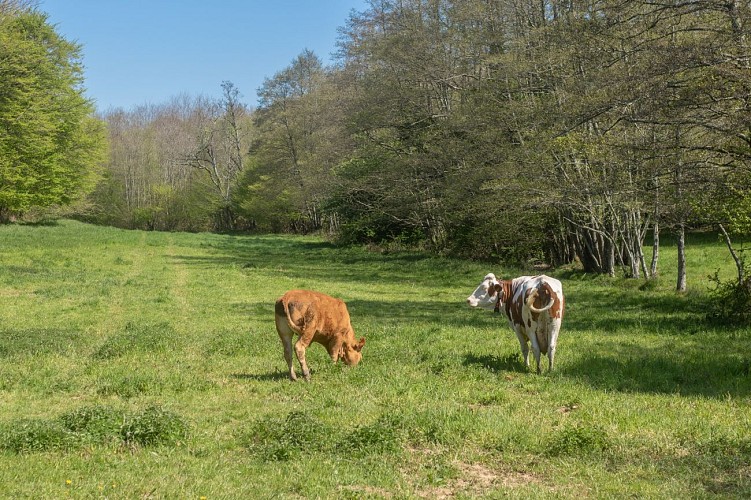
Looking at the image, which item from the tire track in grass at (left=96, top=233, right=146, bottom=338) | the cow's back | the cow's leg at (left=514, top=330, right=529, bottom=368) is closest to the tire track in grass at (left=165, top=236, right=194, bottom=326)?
the tire track in grass at (left=96, top=233, right=146, bottom=338)

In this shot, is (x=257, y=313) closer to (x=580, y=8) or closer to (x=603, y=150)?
(x=603, y=150)

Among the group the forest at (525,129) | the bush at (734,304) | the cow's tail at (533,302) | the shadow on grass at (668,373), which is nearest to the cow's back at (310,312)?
the cow's tail at (533,302)

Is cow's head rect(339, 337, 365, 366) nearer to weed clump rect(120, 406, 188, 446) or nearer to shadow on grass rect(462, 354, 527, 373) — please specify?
shadow on grass rect(462, 354, 527, 373)

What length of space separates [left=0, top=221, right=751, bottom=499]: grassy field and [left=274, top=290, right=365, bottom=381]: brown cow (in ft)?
1.32

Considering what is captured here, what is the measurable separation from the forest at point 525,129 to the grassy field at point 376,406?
3.81m

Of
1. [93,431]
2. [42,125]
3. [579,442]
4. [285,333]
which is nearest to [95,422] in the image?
[93,431]

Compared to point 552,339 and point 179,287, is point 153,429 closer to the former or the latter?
point 552,339

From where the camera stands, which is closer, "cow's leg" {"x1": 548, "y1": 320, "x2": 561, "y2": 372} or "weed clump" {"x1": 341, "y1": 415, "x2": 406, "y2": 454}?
"weed clump" {"x1": 341, "y1": 415, "x2": 406, "y2": 454}

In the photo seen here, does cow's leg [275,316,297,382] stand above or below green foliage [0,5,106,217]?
below

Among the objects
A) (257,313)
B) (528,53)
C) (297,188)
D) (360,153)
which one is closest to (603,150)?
(528,53)

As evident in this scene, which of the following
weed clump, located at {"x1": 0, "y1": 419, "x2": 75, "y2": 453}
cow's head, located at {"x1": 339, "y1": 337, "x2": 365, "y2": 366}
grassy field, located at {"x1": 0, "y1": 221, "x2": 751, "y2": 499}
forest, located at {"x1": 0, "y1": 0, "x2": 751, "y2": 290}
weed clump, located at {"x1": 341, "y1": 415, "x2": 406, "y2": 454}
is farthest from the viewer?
forest, located at {"x1": 0, "y1": 0, "x2": 751, "y2": 290}

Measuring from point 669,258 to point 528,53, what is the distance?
1284 centimetres

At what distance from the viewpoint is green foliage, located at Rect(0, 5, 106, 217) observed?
33.2 meters

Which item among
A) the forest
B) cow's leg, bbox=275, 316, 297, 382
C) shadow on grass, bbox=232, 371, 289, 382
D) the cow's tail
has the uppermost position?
the forest
